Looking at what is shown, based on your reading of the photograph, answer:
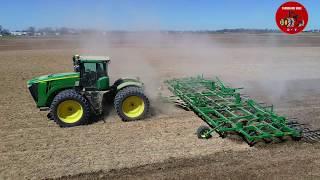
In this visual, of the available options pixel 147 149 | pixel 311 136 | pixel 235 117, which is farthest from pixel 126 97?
pixel 311 136

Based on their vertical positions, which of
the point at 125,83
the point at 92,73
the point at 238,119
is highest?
the point at 92,73

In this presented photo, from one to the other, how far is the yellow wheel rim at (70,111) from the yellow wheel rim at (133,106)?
1.12 m

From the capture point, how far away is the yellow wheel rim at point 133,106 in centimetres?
1015

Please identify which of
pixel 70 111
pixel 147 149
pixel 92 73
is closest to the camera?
pixel 147 149

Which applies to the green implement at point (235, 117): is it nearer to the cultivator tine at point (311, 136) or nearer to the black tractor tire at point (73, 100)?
the cultivator tine at point (311, 136)

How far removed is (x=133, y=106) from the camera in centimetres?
1030

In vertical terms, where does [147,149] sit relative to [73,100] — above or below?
below

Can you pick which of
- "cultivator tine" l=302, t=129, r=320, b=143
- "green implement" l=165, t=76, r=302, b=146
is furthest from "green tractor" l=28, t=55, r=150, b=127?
"cultivator tine" l=302, t=129, r=320, b=143

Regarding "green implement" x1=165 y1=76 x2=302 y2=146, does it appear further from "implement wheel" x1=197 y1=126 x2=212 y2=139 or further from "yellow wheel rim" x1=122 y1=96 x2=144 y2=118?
"yellow wheel rim" x1=122 y1=96 x2=144 y2=118

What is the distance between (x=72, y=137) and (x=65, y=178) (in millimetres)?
2180

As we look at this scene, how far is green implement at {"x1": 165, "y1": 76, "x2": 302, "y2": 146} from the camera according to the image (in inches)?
332

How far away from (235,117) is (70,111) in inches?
159

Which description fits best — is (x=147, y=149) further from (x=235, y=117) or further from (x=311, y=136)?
(x=311, y=136)

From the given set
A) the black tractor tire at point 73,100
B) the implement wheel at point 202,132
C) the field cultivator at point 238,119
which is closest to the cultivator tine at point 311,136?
the field cultivator at point 238,119
